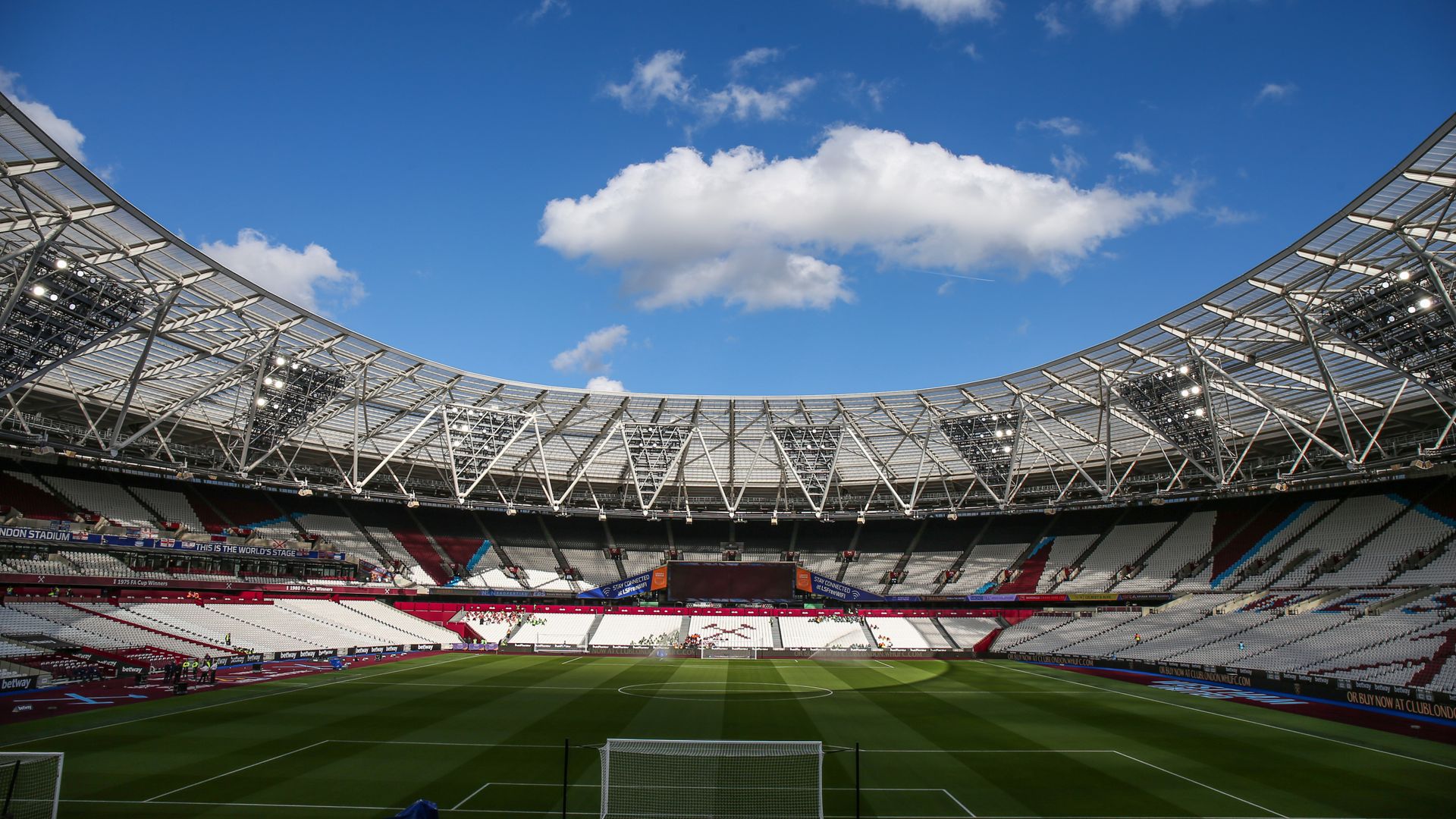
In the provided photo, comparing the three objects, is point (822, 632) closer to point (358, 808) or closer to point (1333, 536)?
point (1333, 536)

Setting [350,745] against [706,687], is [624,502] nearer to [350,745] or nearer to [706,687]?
[706,687]

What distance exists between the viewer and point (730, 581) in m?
59.8

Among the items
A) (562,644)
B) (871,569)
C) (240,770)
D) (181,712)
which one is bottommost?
(562,644)

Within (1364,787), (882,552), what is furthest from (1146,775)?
(882,552)

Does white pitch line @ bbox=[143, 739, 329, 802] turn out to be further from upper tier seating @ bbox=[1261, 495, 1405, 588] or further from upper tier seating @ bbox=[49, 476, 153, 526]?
upper tier seating @ bbox=[1261, 495, 1405, 588]

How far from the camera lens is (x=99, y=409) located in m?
44.0

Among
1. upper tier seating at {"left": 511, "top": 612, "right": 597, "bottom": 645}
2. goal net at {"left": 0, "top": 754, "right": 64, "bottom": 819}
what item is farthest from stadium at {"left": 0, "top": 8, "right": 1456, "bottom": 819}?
upper tier seating at {"left": 511, "top": 612, "right": 597, "bottom": 645}

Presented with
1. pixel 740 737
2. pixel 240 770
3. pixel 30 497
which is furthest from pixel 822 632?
pixel 30 497

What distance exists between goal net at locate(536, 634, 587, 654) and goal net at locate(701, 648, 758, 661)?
29.6 feet

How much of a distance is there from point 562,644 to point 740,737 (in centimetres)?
3712

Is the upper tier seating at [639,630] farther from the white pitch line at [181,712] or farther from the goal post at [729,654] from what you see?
the white pitch line at [181,712]

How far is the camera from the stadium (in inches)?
680

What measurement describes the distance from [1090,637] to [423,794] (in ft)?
149

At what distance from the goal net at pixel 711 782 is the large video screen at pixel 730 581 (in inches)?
1595
